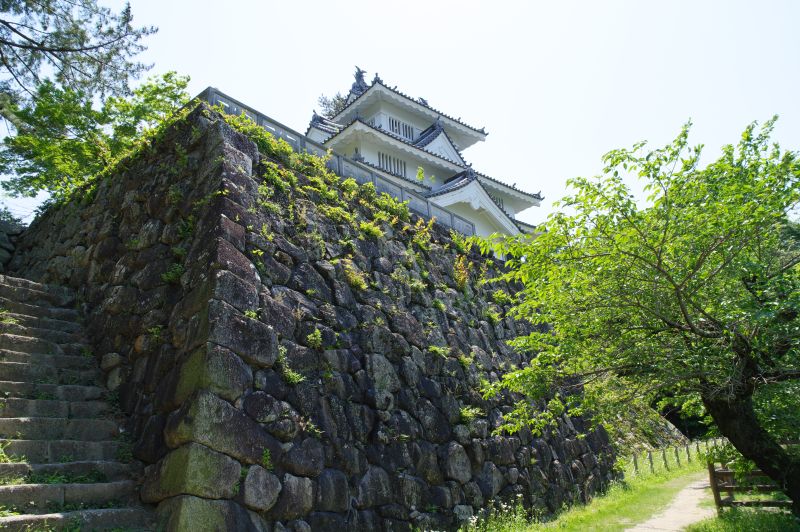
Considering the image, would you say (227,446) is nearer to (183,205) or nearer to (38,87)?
(183,205)

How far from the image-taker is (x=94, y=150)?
12898 millimetres

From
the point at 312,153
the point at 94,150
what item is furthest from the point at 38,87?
the point at 312,153

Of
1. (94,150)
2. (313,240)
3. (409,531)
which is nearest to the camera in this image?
(409,531)

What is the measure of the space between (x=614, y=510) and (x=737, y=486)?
2016mm

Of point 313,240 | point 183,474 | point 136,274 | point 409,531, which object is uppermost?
point 313,240

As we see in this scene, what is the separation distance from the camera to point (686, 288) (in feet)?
18.5

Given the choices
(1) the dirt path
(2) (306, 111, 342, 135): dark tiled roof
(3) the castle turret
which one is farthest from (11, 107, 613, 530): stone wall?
(2) (306, 111, 342, 135): dark tiled roof

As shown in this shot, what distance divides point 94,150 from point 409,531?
447 inches

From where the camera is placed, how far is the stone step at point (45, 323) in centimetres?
698

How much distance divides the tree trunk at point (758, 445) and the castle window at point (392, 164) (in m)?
14.5

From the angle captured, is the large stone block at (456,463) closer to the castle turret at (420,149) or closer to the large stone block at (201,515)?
the large stone block at (201,515)

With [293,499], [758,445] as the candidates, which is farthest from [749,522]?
[293,499]

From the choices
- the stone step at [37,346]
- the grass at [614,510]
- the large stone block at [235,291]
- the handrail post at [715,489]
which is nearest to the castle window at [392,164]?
the grass at [614,510]

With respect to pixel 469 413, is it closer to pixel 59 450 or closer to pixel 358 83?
pixel 59 450
